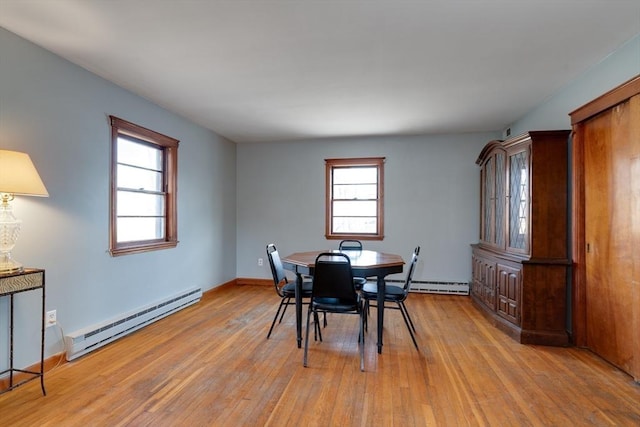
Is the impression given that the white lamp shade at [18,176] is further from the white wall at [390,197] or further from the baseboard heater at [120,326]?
the white wall at [390,197]

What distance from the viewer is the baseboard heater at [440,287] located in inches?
196

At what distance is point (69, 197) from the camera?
2758 millimetres

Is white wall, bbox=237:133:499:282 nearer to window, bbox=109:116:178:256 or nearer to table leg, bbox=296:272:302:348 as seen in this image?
window, bbox=109:116:178:256

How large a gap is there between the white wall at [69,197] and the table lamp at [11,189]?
26 cm

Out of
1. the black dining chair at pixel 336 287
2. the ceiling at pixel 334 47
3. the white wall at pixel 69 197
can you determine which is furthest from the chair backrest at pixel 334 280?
the white wall at pixel 69 197

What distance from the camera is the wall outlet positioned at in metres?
2.58

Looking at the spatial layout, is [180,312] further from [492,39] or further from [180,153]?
[492,39]

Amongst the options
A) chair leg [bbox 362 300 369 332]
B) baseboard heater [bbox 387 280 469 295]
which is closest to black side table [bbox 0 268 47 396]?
chair leg [bbox 362 300 369 332]

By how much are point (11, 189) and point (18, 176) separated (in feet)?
0.32

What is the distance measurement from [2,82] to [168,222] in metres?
2.14

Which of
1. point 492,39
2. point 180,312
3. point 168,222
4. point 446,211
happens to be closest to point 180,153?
point 168,222

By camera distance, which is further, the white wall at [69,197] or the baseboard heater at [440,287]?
the baseboard heater at [440,287]

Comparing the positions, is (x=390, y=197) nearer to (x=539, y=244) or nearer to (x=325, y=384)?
(x=539, y=244)

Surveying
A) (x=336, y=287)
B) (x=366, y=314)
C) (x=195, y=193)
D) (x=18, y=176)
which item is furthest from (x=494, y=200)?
(x=18, y=176)
